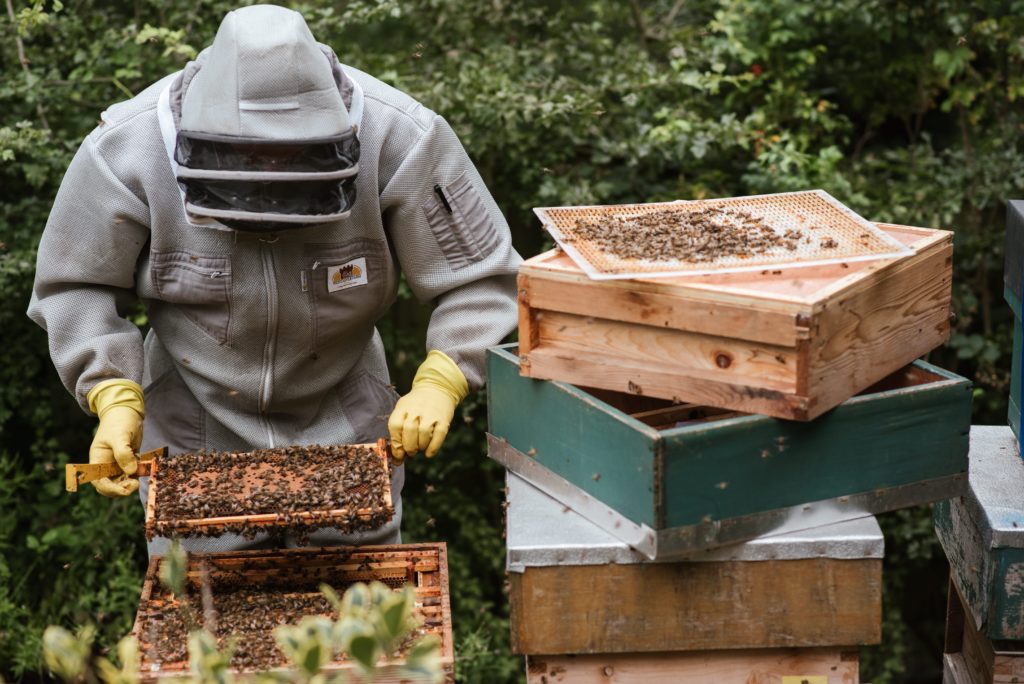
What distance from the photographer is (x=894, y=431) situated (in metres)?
2.57

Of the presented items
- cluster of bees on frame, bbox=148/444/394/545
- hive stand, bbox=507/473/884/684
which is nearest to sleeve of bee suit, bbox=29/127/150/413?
cluster of bees on frame, bbox=148/444/394/545

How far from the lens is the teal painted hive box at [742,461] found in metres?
2.38

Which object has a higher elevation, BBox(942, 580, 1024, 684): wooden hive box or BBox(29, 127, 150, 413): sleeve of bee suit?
BBox(29, 127, 150, 413): sleeve of bee suit

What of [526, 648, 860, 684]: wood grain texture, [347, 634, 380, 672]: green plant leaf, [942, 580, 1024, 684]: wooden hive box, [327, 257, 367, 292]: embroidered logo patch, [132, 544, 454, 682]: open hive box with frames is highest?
[347, 634, 380, 672]: green plant leaf

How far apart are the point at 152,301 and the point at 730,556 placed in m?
1.66

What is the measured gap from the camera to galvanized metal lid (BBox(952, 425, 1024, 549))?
2.68 meters

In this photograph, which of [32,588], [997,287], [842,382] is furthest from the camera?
[997,287]

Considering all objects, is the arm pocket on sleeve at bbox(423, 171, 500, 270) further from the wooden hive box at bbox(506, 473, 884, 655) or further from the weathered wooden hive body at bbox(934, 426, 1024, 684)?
the weathered wooden hive body at bbox(934, 426, 1024, 684)

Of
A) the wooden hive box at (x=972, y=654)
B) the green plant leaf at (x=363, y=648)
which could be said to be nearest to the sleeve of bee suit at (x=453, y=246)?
the wooden hive box at (x=972, y=654)

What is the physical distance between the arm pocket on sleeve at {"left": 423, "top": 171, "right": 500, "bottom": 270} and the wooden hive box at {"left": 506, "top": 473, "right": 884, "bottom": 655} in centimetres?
91

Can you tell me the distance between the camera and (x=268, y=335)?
3078 mm

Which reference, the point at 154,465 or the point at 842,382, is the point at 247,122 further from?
the point at 842,382

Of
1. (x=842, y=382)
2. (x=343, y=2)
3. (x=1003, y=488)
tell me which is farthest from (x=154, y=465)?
(x=343, y=2)

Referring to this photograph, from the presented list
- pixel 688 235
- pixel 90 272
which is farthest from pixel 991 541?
pixel 90 272
